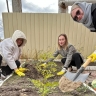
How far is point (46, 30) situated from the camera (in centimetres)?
515

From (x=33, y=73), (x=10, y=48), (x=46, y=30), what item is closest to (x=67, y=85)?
(x=33, y=73)

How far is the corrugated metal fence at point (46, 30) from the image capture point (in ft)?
16.6

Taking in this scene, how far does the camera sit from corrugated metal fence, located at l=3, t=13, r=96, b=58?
16.6 feet

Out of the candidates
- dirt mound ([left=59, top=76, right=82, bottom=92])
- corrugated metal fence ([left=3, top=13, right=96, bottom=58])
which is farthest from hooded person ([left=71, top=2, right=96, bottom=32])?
corrugated metal fence ([left=3, top=13, right=96, bottom=58])

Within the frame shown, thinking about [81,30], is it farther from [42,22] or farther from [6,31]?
[6,31]

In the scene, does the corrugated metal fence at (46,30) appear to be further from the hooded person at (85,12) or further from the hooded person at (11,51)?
the hooded person at (85,12)

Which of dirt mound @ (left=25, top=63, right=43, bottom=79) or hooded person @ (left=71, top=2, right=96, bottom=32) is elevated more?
hooded person @ (left=71, top=2, right=96, bottom=32)

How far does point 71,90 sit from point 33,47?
10.2 feet

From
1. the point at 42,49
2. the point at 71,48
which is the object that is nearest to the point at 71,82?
→ the point at 71,48

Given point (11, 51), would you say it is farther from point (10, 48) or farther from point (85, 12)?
point (85, 12)

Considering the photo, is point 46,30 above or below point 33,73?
above

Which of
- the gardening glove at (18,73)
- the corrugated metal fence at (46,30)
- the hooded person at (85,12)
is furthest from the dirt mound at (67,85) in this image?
the corrugated metal fence at (46,30)

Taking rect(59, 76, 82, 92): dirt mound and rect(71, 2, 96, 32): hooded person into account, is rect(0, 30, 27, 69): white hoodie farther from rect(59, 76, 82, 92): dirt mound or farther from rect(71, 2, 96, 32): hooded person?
rect(71, 2, 96, 32): hooded person

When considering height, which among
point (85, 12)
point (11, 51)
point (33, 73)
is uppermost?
point (85, 12)
